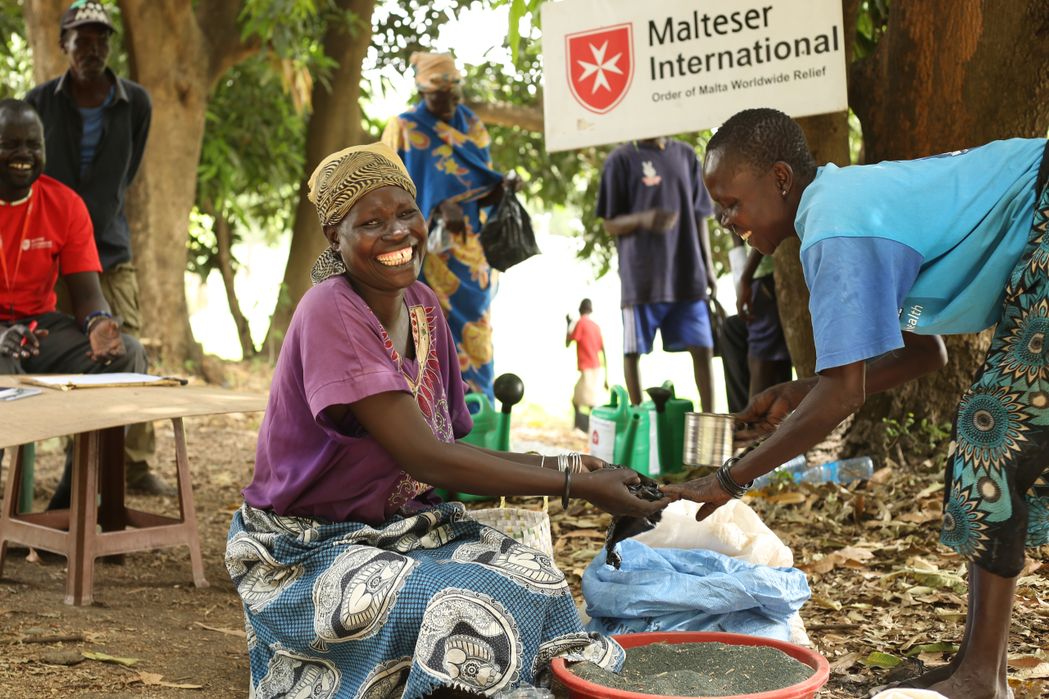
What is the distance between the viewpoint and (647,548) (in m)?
3.30

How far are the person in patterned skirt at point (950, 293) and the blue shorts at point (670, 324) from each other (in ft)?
14.0

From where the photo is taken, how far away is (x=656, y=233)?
693 cm

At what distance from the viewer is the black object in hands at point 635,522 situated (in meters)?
2.83

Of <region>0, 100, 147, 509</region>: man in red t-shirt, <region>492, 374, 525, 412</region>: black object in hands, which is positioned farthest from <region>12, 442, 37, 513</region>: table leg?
<region>492, 374, 525, 412</region>: black object in hands

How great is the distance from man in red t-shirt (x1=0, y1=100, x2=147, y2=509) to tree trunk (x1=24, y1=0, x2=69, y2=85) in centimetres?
312

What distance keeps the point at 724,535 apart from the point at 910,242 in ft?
3.90

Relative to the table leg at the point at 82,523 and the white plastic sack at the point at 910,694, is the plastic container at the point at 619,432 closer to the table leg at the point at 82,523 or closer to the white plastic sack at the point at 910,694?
the table leg at the point at 82,523

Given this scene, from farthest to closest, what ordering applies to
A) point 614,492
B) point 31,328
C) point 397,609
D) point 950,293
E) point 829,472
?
point 829,472 < point 31,328 < point 614,492 < point 950,293 < point 397,609

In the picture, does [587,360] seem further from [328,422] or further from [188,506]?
[328,422]

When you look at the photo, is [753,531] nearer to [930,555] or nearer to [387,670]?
[930,555]

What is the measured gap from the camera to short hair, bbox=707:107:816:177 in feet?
8.89

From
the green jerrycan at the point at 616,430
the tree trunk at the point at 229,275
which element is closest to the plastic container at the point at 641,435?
the green jerrycan at the point at 616,430

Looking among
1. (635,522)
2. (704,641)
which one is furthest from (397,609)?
(704,641)

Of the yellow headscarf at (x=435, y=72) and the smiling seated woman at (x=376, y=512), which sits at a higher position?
the yellow headscarf at (x=435, y=72)
